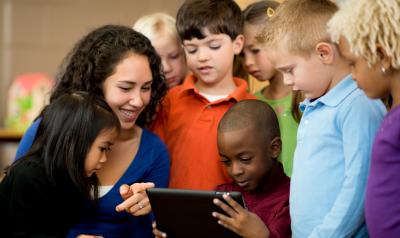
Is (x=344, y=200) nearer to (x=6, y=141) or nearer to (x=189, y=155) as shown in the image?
(x=189, y=155)

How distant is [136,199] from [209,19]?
2.27 ft

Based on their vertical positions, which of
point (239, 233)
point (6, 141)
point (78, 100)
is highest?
point (78, 100)

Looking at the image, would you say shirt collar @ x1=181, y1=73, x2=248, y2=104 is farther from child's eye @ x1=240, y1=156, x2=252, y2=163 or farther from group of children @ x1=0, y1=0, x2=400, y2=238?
child's eye @ x1=240, y1=156, x2=252, y2=163

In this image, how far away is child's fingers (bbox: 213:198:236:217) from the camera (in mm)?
1733

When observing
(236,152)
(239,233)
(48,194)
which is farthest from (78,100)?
(239,233)

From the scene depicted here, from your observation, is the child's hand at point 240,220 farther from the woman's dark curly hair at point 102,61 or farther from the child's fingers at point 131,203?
the woman's dark curly hair at point 102,61

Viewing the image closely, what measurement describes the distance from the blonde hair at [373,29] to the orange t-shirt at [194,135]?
85 cm

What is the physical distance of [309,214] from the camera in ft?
5.64

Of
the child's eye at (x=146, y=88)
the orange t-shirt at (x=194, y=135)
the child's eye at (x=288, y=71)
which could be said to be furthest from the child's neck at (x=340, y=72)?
the child's eye at (x=146, y=88)

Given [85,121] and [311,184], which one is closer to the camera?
[311,184]

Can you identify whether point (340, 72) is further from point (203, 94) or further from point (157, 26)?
point (157, 26)

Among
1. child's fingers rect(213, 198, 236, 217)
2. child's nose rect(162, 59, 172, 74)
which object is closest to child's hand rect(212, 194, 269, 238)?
child's fingers rect(213, 198, 236, 217)

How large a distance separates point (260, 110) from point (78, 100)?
1.83 ft

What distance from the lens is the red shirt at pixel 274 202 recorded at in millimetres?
1875
